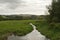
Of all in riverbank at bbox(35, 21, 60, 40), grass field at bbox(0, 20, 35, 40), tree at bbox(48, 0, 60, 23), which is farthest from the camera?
tree at bbox(48, 0, 60, 23)

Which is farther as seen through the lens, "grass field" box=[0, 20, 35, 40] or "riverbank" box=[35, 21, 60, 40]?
"grass field" box=[0, 20, 35, 40]

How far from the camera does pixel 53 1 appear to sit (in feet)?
166

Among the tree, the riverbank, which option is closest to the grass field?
the riverbank

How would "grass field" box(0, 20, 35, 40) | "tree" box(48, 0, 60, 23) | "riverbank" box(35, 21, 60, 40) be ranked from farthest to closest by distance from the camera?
"tree" box(48, 0, 60, 23), "grass field" box(0, 20, 35, 40), "riverbank" box(35, 21, 60, 40)

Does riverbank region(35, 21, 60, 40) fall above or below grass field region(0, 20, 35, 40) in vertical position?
above

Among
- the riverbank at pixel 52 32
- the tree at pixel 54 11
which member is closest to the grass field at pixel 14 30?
the riverbank at pixel 52 32

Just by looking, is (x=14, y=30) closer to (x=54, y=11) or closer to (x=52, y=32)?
(x=52, y=32)

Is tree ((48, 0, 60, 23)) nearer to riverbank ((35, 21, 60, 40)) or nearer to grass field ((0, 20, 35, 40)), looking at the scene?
riverbank ((35, 21, 60, 40))

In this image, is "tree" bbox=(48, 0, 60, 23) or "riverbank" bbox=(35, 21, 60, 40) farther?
"tree" bbox=(48, 0, 60, 23)

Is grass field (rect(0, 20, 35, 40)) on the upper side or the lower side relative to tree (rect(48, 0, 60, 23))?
lower

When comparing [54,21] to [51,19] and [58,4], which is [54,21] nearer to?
[51,19]

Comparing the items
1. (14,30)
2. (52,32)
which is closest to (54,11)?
(14,30)

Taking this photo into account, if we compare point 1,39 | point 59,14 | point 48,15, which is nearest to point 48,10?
point 48,15

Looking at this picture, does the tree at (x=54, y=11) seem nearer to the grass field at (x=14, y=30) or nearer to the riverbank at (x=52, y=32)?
the riverbank at (x=52, y=32)
